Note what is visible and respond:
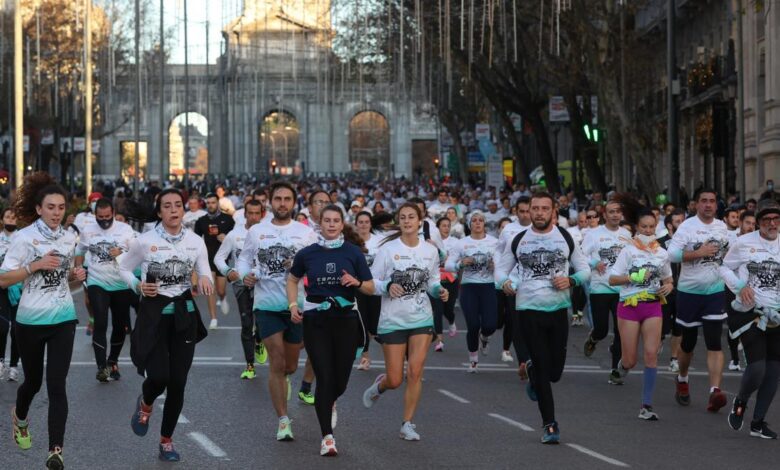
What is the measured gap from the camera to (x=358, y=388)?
14938 mm

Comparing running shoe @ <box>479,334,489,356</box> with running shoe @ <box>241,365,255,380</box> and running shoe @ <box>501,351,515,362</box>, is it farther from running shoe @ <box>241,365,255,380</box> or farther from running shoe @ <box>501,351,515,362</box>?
running shoe @ <box>241,365,255,380</box>

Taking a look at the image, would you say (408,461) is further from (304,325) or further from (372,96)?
(372,96)

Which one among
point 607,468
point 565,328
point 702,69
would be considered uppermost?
point 702,69

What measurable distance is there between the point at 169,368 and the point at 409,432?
73.4 inches

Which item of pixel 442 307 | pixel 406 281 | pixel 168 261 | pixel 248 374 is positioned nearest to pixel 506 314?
pixel 442 307

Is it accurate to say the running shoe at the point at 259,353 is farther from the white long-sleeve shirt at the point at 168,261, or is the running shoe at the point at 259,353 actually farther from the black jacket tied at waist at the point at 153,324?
the black jacket tied at waist at the point at 153,324

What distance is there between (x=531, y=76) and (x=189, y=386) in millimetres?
32978

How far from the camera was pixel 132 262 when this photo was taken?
11.1 metres

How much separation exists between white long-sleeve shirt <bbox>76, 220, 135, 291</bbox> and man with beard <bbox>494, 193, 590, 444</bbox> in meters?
5.07

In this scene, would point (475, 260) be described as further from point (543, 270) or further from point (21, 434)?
point (21, 434)

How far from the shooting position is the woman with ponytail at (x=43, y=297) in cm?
1014

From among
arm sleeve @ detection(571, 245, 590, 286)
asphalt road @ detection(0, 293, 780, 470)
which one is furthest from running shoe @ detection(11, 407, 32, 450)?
arm sleeve @ detection(571, 245, 590, 286)

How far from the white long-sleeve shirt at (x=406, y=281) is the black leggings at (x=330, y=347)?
57cm

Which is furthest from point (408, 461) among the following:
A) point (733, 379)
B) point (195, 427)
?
point (733, 379)
